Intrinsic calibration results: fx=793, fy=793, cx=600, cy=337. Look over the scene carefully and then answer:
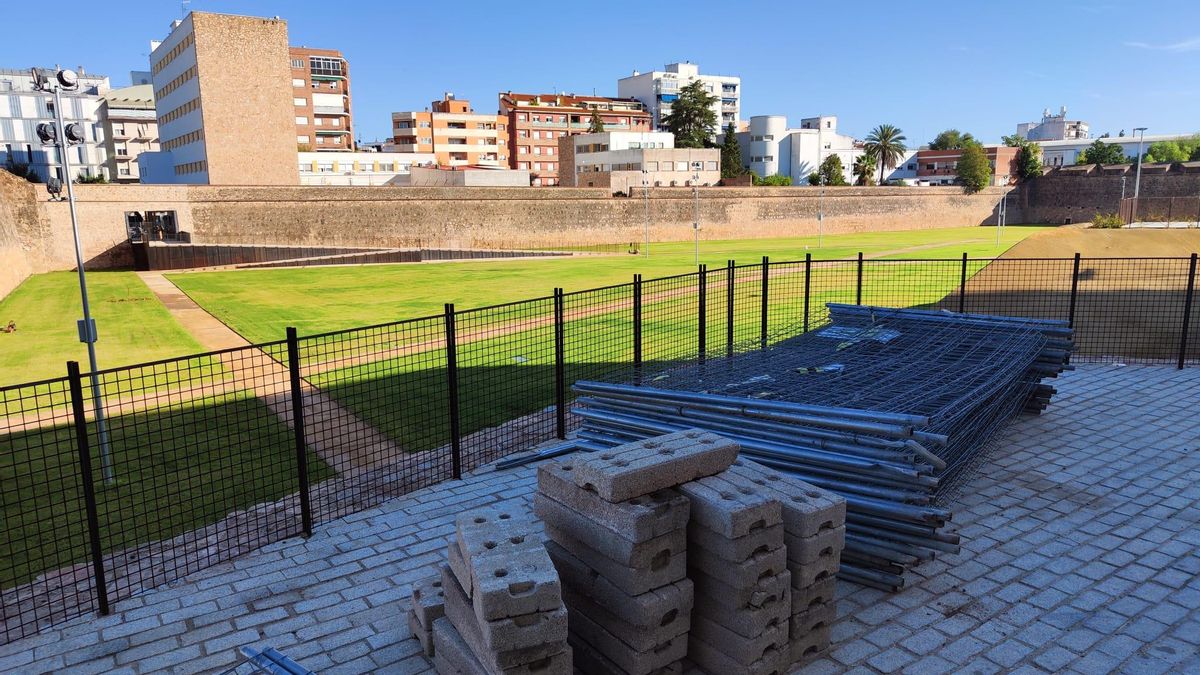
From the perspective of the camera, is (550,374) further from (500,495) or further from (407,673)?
(407,673)

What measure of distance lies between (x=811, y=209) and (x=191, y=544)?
7252 cm

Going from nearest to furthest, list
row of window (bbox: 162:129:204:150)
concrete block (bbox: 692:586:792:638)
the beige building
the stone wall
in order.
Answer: concrete block (bbox: 692:586:792:638) → row of window (bbox: 162:129:204:150) → the stone wall → the beige building

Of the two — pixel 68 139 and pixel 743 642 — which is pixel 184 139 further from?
pixel 743 642

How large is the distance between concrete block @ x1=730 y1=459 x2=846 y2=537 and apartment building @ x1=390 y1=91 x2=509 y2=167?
346 ft

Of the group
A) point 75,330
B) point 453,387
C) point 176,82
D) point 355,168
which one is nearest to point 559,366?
point 453,387

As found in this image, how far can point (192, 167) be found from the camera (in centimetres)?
6838

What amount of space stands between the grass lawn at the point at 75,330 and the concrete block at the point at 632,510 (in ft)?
48.6

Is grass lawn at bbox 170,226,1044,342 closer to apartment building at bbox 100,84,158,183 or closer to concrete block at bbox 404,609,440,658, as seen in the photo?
concrete block at bbox 404,609,440,658

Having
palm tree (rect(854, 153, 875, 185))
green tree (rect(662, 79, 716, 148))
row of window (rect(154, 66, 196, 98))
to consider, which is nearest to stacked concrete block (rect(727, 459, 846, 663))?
row of window (rect(154, 66, 196, 98))

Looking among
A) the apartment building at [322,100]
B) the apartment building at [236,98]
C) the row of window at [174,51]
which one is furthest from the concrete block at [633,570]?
the apartment building at [322,100]

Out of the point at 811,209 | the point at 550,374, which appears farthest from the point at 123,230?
the point at 811,209

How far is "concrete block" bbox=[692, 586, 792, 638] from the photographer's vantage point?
488cm

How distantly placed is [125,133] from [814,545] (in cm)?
11256

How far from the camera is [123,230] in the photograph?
44531 millimetres
